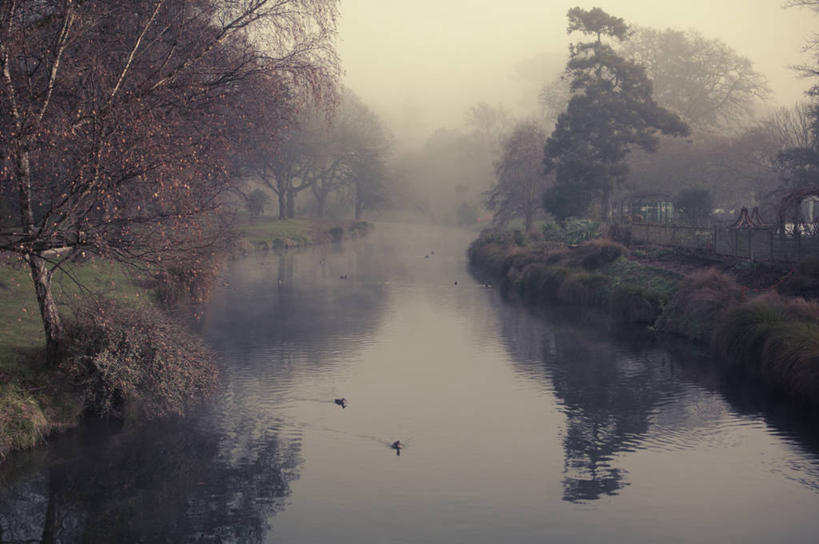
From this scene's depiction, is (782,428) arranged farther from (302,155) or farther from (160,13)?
(302,155)

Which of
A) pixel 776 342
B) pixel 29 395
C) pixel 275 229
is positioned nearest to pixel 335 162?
pixel 275 229

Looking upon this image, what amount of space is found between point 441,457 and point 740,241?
70.3 ft

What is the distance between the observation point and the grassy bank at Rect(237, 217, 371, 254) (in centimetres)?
6988

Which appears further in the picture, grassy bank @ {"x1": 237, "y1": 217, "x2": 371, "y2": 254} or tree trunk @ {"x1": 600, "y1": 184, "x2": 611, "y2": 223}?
grassy bank @ {"x1": 237, "y1": 217, "x2": 371, "y2": 254}

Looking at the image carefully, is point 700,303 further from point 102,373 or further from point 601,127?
point 601,127

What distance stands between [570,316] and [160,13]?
2194cm

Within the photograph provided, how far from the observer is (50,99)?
1366 centimetres

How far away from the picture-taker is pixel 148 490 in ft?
44.3

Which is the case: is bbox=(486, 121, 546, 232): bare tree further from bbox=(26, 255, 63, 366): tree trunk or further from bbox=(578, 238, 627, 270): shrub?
bbox=(26, 255, 63, 366): tree trunk

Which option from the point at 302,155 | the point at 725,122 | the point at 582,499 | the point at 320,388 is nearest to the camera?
the point at 582,499

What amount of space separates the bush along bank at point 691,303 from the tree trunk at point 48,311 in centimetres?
1614

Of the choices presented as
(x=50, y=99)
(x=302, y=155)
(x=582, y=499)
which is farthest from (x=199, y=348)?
(x=302, y=155)

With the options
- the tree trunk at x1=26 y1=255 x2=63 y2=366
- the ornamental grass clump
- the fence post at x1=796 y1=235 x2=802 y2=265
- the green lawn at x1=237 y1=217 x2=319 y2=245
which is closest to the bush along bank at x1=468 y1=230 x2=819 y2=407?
the ornamental grass clump

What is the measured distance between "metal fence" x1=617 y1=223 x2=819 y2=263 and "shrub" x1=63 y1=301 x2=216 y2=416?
20.1 meters
